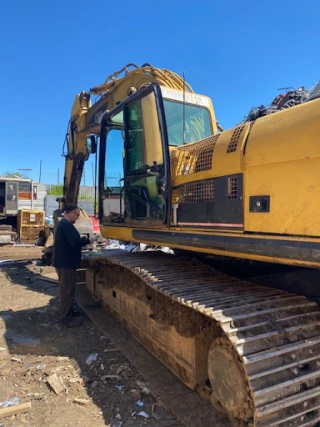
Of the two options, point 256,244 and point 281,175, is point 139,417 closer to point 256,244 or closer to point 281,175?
point 256,244

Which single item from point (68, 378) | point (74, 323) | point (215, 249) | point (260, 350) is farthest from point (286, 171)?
point (74, 323)

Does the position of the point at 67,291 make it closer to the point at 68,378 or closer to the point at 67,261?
the point at 67,261

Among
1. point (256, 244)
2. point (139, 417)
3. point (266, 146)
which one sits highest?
point (266, 146)


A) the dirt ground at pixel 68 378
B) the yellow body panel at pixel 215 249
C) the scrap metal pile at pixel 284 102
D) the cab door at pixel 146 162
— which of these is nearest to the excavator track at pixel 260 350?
the yellow body panel at pixel 215 249

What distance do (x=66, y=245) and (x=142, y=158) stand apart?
6.82ft

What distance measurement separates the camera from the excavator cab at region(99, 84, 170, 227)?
12.0 feet

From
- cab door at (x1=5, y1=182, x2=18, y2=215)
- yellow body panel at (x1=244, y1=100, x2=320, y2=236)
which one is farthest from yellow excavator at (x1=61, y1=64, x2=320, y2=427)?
cab door at (x1=5, y1=182, x2=18, y2=215)

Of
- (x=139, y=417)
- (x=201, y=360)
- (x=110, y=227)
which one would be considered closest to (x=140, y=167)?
(x=110, y=227)

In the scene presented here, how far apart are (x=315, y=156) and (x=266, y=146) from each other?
0.41 metres

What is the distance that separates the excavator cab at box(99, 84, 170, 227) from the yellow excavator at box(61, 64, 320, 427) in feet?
0.04

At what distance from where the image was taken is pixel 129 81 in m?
5.52

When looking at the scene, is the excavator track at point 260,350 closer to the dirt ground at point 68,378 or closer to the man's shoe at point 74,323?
the dirt ground at point 68,378

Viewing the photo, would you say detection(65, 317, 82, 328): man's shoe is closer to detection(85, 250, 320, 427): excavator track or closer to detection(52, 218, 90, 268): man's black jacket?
detection(52, 218, 90, 268): man's black jacket

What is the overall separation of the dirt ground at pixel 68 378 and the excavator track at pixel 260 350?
58 cm
